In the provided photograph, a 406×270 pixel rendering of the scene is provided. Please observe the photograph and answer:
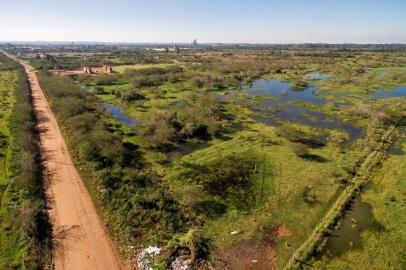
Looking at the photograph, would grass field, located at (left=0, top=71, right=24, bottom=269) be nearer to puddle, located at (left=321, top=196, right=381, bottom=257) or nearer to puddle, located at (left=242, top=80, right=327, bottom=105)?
puddle, located at (left=321, top=196, right=381, bottom=257)

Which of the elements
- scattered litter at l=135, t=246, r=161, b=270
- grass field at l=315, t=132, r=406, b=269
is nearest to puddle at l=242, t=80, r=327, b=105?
grass field at l=315, t=132, r=406, b=269

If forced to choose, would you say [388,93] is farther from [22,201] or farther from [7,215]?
[7,215]

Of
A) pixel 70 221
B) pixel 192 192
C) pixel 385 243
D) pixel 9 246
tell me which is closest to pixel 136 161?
pixel 192 192

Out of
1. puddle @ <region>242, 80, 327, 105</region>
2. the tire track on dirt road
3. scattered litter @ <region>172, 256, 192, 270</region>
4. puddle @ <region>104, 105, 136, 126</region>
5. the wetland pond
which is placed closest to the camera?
scattered litter @ <region>172, 256, 192, 270</region>

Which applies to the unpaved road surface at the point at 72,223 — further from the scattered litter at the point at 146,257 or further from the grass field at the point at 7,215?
the grass field at the point at 7,215

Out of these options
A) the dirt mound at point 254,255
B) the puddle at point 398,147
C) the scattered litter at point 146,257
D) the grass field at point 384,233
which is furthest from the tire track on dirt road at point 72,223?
the puddle at point 398,147

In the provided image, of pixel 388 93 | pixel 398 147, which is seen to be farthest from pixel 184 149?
pixel 388 93
